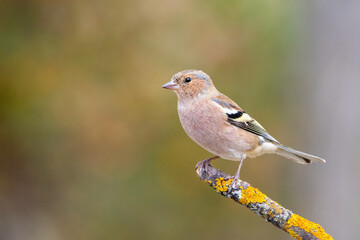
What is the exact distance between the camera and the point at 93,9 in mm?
8969

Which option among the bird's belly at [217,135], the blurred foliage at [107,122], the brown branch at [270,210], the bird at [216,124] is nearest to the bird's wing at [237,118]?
the bird at [216,124]

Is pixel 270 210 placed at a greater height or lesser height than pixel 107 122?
greater

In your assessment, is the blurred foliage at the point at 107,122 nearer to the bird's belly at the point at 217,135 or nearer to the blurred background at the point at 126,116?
the blurred background at the point at 126,116

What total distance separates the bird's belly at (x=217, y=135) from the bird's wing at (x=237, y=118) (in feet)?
0.46

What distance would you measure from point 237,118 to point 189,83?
552 millimetres

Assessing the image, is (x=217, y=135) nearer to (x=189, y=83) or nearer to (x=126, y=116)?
(x=189, y=83)

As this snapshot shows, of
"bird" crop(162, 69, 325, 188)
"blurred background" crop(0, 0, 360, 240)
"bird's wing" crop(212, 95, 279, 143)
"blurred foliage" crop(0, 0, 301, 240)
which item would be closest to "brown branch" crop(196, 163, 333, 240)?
"bird" crop(162, 69, 325, 188)

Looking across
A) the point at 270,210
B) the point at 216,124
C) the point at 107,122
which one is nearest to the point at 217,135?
the point at 216,124

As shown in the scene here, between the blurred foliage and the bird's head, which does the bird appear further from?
the blurred foliage

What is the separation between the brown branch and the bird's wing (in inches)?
30.5

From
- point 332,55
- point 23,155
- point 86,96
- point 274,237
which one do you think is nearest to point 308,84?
point 332,55

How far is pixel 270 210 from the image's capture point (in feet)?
9.36

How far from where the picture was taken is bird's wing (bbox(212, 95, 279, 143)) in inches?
152

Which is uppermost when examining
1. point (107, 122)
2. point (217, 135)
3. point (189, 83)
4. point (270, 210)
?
point (189, 83)
